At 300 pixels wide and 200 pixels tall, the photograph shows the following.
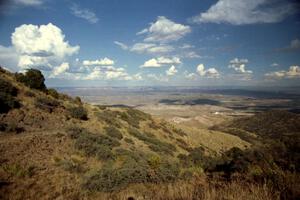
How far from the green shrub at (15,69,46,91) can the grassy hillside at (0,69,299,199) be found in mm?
113

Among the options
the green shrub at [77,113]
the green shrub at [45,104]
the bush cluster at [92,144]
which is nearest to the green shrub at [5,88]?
the green shrub at [45,104]

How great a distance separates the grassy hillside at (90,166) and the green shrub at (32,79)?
113 mm

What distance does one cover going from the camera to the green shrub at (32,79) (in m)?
29.1

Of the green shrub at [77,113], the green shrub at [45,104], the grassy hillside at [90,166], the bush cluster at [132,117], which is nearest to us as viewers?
the grassy hillside at [90,166]

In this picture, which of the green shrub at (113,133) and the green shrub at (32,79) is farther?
the green shrub at (32,79)

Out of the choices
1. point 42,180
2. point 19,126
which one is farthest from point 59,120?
point 42,180

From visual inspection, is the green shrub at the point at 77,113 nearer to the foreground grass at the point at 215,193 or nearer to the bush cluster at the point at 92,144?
the bush cluster at the point at 92,144

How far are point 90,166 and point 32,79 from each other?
2029 cm

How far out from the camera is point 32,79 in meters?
29.7

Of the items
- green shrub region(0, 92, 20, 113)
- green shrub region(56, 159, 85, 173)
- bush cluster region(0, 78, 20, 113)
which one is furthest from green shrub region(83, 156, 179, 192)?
bush cluster region(0, 78, 20, 113)

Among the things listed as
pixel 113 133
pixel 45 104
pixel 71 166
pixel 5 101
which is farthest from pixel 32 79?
pixel 71 166

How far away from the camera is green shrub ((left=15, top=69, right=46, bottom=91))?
95.6 feet

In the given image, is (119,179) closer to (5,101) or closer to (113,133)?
(113,133)

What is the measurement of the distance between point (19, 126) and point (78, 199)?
14.2m
